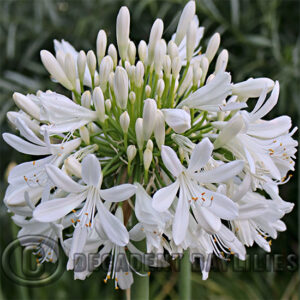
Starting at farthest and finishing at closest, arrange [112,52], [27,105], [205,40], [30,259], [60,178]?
1. [205,40]
2. [30,259]
3. [112,52]
4. [27,105]
5. [60,178]

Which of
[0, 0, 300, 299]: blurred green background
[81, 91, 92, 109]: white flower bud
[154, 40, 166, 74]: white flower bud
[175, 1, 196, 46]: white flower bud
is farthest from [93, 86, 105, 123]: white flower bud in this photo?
[0, 0, 300, 299]: blurred green background

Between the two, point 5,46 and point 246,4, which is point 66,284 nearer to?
point 5,46

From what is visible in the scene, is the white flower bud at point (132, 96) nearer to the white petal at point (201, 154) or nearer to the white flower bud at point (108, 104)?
the white flower bud at point (108, 104)

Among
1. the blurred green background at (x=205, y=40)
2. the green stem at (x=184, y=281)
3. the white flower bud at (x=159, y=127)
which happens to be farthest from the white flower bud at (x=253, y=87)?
the blurred green background at (x=205, y=40)

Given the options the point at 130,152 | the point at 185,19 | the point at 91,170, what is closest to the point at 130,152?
the point at 130,152

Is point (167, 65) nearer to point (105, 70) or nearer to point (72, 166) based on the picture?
point (105, 70)

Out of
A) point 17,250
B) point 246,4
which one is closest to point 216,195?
point 17,250

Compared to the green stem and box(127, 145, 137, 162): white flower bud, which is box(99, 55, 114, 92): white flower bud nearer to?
box(127, 145, 137, 162): white flower bud
